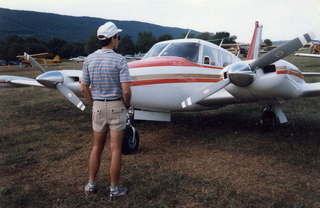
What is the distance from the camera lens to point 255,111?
9.12 meters

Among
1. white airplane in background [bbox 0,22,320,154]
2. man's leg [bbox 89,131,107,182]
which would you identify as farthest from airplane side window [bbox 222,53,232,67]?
man's leg [bbox 89,131,107,182]

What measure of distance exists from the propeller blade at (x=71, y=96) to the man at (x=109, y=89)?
170cm

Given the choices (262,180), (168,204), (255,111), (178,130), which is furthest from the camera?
(255,111)

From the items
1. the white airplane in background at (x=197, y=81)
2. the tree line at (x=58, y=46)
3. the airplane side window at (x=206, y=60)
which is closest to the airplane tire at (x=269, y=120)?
the white airplane in background at (x=197, y=81)

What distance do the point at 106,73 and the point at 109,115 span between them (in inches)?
19.6

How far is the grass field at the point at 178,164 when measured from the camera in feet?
11.0

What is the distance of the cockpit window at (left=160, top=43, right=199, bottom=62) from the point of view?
596 centimetres

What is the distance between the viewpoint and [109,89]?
10.4 feet

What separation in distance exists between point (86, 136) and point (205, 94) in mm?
3025

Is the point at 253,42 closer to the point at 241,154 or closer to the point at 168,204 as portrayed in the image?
the point at 241,154

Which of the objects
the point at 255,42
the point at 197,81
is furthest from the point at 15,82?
the point at 255,42

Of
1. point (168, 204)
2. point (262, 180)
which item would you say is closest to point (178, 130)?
point (262, 180)

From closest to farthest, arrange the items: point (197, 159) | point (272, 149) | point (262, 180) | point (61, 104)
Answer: point (262, 180) → point (197, 159) → point (272, 149) → point (61, 104)

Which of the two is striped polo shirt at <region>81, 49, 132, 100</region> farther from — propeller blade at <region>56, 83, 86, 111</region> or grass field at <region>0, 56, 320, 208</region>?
propeller blade at <region>56, 83, 86, 111</region>
